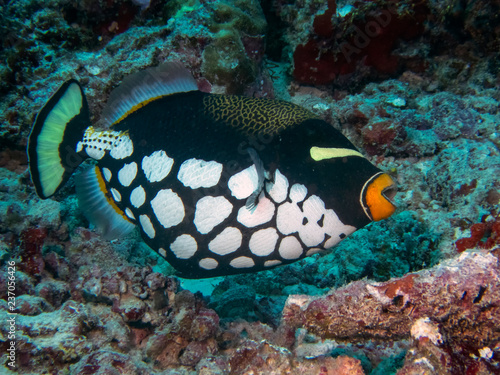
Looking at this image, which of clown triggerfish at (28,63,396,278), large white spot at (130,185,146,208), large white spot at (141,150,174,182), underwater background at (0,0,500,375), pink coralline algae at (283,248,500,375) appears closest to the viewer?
pink coralline algae at (283,248,500,375)

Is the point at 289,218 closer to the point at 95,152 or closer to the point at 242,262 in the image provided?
the point at 242,262

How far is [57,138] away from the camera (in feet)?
8.82

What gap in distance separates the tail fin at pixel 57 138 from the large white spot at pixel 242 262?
1619 millimetres

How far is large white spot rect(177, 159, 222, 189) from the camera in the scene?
229 centimetres

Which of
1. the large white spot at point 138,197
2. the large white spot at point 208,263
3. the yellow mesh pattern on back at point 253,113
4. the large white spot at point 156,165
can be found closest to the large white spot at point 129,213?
the large white spot at point 138,197

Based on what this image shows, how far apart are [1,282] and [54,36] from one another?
3035mm

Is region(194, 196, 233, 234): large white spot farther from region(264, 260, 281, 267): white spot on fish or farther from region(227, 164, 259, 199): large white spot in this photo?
region(264, 260, 281, 267): white spot on fish

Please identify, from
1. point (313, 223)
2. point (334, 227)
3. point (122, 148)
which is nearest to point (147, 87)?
point (122, 148)

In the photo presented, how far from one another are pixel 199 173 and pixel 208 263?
75 centimetres

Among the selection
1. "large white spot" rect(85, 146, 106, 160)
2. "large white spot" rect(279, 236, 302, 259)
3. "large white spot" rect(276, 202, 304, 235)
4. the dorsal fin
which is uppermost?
the dorsal fin

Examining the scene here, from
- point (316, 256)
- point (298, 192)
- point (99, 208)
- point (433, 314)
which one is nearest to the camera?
point (433, 314)

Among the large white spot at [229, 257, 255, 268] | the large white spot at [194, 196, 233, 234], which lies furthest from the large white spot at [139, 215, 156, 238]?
the large white spot at [229, 257, 255, 268]

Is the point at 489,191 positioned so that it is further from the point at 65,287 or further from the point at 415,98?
the point at 65,287

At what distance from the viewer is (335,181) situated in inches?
85.3
